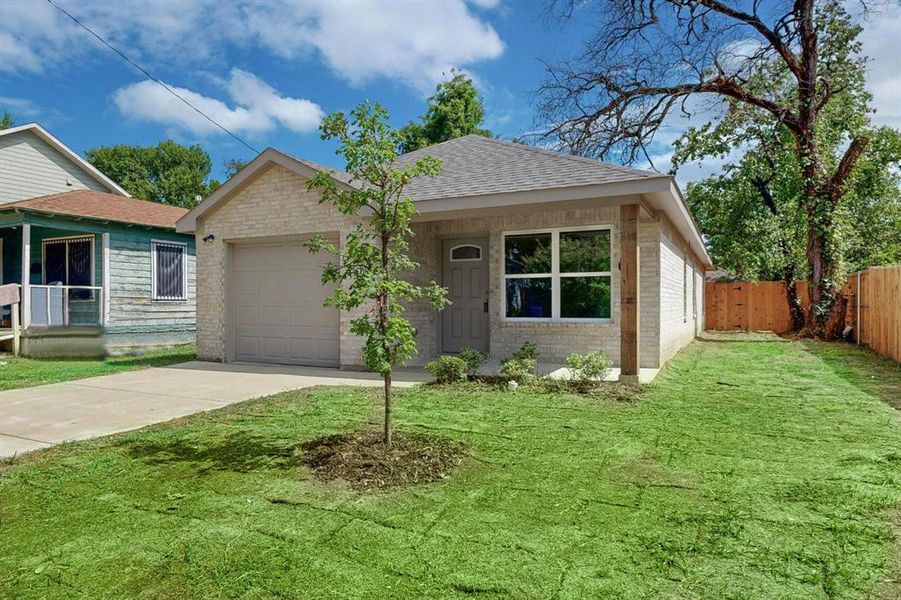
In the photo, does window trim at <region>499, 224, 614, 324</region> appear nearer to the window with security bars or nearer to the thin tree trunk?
the thin tree trunk

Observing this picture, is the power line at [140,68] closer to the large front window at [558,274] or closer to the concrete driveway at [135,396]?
the concrete driveway at [135,396]

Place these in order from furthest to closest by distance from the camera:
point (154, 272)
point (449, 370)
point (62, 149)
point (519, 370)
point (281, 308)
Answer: point (62, 149), point (154, 272), point (281, 308), point (449, 370), point (519, 370)

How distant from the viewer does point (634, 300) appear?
6.99 m

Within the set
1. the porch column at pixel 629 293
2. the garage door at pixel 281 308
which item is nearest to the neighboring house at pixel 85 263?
the garage door at pixel 281 308

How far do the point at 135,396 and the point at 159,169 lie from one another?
40.8 meters

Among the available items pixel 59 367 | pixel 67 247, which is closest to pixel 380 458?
pixel 59 367

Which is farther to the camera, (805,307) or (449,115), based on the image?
(449,115)

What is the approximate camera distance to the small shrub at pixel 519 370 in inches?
292

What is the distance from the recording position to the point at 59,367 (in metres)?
10.1

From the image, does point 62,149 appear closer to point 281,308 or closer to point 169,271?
point 169,271

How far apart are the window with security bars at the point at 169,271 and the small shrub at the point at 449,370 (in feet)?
33.3

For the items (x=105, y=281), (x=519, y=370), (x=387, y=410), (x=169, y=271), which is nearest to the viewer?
(x=387, y=410)

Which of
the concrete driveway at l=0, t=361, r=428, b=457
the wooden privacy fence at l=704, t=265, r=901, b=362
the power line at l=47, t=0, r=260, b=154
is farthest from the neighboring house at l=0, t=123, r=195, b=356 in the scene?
the wooden privacy fence at l=704, t=265, r=901, b=362

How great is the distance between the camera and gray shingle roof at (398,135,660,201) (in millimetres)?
7395
